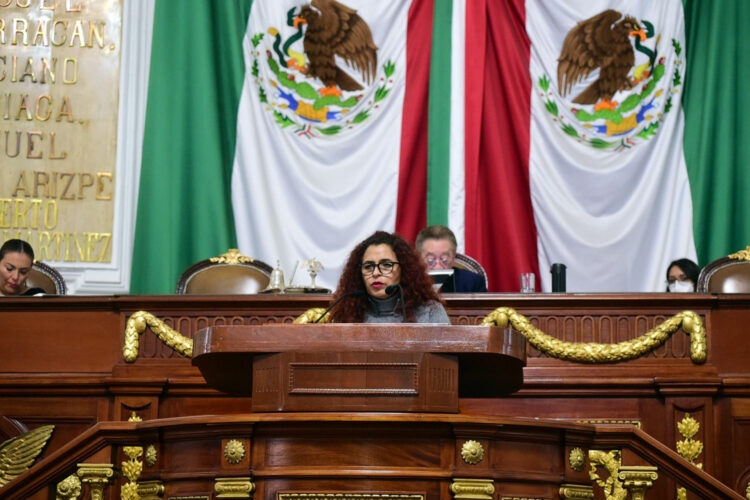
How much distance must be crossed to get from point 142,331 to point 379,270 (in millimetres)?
1594

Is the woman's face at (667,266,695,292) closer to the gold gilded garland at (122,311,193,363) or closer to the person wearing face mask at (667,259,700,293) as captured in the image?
the person wearing face mask at (667,259,700,293)

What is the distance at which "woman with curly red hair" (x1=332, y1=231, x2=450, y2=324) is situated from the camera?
4.46 meters

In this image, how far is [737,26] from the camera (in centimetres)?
831

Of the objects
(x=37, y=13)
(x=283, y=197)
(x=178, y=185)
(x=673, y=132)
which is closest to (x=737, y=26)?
(x=673, y=132)

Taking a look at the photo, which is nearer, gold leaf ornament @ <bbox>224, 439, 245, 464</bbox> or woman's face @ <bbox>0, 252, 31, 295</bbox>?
gold leaf ornament @ <bbox>224, 439, 245, 464</bbox>

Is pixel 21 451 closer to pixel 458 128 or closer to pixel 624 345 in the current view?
pixel 624 345

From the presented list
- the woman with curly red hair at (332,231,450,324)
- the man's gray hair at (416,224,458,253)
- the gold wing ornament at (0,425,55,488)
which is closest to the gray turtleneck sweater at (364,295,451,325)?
the woman with curly red hair at (332,231,450,324)

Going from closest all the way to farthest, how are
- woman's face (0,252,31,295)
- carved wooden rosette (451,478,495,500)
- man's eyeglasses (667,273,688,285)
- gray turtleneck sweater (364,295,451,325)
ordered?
carved wooden rosette (451,478,495,500) → gray turtleneck sweater (364,295,451,325) → woman's face (0,252,31,295) → man's eyeglasses (667,273,688,285)

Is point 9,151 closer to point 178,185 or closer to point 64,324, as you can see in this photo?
point 178,185

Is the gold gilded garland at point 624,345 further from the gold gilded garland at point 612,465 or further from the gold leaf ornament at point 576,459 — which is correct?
the gold leaf ornament at point 576,459

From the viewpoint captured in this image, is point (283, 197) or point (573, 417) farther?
point (283, 197)

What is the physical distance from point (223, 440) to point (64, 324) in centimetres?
257

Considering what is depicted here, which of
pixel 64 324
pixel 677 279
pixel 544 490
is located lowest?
pixel 544 490

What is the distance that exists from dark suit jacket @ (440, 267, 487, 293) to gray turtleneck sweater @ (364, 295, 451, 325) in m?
1.53
